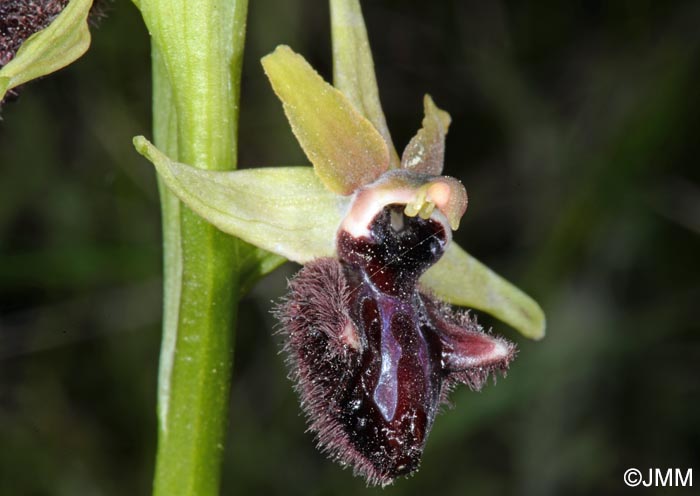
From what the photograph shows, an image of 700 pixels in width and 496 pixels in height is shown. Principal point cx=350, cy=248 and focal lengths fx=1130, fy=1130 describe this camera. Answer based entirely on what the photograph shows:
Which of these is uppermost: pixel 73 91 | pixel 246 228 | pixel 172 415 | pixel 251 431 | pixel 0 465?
pixel 246 228

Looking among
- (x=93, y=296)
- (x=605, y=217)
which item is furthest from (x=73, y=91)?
(x=605, y=217)

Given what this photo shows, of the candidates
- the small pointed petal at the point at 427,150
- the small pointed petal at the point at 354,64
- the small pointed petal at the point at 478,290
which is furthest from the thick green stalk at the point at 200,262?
the small pointed petal at the point at 478,290

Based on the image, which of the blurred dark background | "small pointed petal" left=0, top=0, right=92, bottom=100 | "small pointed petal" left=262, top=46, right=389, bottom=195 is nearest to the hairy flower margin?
"small pointed petal" left=262, top=46, right=389, bottom=195

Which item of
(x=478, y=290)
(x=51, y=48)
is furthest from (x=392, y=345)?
(x=51, y=48)

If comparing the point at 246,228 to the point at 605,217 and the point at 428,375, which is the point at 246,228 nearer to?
the point at 428,375

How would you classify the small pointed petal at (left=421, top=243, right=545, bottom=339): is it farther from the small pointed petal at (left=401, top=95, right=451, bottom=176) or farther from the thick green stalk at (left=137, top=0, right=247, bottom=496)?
the thick green stalk at (left=137, top=0, right=247, bottom=496)

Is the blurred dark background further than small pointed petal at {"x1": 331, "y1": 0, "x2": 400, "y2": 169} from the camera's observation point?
Yes
